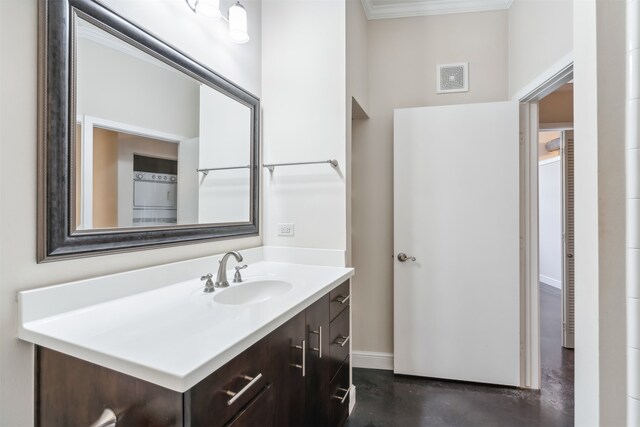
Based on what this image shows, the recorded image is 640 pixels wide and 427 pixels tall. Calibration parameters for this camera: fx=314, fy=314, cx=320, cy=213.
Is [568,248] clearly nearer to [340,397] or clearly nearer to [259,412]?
[340,397]

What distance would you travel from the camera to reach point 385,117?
2436 mm

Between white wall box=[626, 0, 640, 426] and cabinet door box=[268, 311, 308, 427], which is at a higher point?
white wall box=[626, 0, 640, 426]

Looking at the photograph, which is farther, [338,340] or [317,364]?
[338,340]

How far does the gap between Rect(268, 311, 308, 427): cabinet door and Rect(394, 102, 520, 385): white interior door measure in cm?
127

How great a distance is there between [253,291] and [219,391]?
2.34 ft

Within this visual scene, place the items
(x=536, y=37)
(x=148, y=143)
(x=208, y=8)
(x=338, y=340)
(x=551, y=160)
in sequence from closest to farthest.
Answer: (x=148, y=143), (x=208, y=8), (x=338, y=340), (x=536, y=37), (x=551, y=160)

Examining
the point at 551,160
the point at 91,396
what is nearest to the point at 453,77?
the point at 91,396

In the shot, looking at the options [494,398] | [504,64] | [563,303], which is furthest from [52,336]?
[563,303]

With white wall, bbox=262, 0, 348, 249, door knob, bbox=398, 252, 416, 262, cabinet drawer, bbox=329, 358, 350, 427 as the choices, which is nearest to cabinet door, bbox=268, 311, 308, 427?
cabinet drawer, bbox=329, 358, 350, 427

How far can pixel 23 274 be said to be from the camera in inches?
34.8

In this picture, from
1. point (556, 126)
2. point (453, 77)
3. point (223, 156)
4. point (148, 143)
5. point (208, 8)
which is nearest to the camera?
point (148, 143)

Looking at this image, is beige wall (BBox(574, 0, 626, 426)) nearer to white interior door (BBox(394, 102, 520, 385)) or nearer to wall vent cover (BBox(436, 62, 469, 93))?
white interior door (BBox(394, 102, 520, 385))

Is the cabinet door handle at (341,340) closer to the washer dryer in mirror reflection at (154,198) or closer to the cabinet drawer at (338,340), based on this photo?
the cabinet drawer at (338,340)

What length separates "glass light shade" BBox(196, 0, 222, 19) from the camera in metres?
1.43
